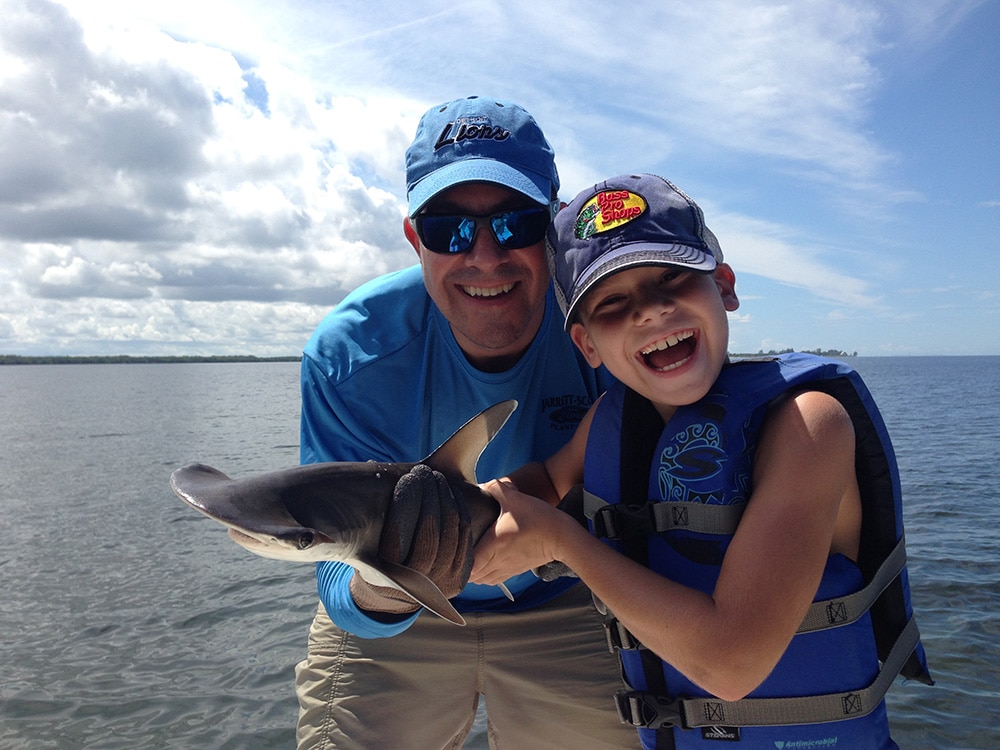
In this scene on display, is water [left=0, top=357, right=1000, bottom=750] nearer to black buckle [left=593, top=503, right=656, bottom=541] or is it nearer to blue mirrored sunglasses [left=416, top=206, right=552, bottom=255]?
black buckle [left=593, top=503, right=656, bottom=541]

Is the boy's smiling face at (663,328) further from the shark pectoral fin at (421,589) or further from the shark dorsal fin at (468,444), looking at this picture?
the shark pectoral fin at (421,589)

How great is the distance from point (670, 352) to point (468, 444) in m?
0.90

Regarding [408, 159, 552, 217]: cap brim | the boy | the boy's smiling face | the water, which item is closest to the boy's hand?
the boy

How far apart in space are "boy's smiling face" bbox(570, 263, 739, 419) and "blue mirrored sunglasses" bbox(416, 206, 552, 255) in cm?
79

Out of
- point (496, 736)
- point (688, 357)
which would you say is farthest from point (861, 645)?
point (496, 736)

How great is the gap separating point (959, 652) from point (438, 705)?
247 inches

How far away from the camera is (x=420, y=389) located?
3.86 m

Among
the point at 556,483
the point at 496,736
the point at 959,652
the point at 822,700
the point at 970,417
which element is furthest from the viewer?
the point at 970,417

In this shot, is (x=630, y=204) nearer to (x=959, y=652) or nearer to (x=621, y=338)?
(x=621, y=338)

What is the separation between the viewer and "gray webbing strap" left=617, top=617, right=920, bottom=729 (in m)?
2.59

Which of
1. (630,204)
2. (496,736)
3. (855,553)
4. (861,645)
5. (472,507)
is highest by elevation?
(630,204)

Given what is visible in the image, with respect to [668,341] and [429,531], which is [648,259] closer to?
[668,341]

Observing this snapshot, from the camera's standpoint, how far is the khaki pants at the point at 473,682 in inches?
147

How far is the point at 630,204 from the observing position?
9.09ft
